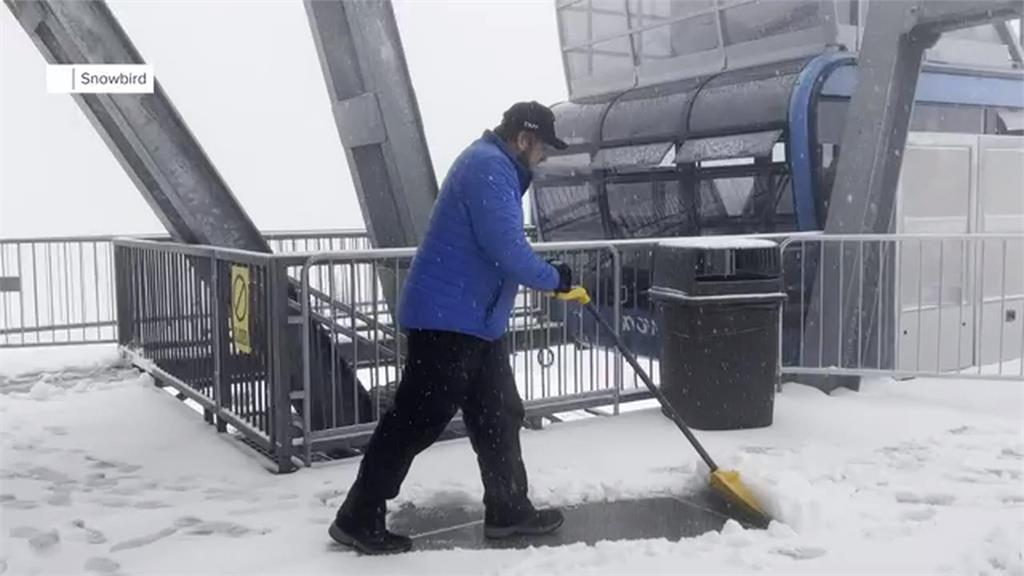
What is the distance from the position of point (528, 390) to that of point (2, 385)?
16.4 feet

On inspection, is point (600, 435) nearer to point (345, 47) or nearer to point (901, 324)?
point (345, 47)

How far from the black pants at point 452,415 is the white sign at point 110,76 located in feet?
11.3

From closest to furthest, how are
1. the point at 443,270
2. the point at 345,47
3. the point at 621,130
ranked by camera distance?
1. the point at 443,270
2. the point at 345,47
3. the point at 621,130

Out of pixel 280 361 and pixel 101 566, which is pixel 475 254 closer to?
pixel 280 361

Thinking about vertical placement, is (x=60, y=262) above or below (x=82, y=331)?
above

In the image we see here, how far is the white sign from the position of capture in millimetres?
6461

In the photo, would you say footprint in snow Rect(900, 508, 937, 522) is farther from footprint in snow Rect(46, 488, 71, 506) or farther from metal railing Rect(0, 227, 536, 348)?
metal railing Rect(0, 227, 536, 348)

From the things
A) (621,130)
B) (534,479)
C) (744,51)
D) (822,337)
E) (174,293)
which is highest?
(744,51)

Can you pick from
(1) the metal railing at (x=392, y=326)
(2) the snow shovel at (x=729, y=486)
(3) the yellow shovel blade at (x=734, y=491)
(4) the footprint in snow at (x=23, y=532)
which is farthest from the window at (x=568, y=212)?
(4) the footprint in snow at (x=23, y=532)

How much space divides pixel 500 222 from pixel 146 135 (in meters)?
3.62

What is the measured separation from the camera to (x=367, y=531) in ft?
14.2

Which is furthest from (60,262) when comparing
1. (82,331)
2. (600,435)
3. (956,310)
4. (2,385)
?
(956,310)

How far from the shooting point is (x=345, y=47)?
21.2 feet

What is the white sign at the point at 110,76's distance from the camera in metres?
6.46
